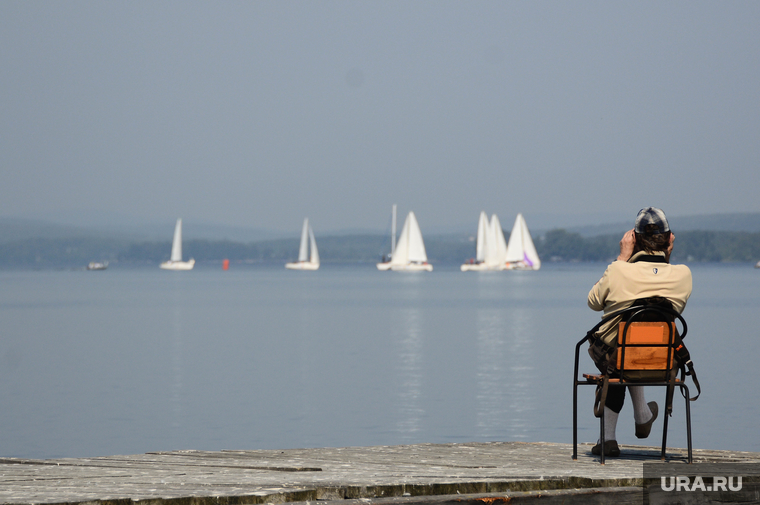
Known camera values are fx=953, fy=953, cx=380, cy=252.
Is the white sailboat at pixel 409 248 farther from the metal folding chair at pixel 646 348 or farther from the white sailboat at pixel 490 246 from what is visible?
the metal folding chair at pixel 646 348

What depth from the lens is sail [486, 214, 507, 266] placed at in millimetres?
135000

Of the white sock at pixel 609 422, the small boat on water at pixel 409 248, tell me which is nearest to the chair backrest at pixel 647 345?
the white sock at pixel 609 422

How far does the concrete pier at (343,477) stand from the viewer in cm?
516

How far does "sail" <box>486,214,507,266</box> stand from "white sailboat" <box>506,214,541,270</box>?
1.34m

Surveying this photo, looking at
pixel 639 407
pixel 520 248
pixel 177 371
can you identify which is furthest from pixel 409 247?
pixel 639 407

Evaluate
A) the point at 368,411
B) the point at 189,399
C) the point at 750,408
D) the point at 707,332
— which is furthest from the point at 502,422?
the point at 707,332

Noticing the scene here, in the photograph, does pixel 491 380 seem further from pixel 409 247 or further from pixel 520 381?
pixel 409 247

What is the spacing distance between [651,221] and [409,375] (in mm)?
19800

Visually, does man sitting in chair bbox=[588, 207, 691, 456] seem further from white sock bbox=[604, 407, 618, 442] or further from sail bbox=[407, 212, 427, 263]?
sail bbox=[407, 212, 427, 263]

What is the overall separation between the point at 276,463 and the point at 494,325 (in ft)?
133

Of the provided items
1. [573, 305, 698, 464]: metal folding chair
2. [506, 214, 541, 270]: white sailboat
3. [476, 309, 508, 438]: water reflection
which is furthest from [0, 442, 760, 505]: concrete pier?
[506, 214, 541, 270]: white sailboat

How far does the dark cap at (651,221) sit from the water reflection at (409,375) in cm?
1043

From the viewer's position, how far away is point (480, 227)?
132 m

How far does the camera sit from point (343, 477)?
572cm
